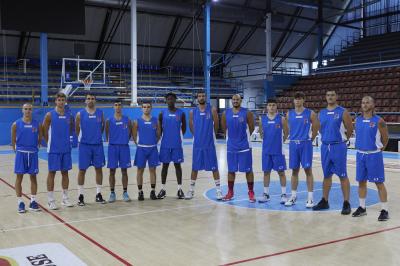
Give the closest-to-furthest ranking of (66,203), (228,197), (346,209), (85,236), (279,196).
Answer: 1. (85,236)
2. (346,209)
3. (66,203)
4. (228,197)
5. (279,196)

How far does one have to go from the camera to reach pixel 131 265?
432cm

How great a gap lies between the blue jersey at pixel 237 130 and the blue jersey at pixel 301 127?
81 cm

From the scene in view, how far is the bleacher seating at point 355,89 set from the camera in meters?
20.7

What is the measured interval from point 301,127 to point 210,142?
1636 millimetres

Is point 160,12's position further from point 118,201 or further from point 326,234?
point 326,234

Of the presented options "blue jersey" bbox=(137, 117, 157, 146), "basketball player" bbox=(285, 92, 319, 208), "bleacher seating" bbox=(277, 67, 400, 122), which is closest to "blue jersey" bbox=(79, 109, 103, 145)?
"blue jersey" bbox=(137, 117, 157, 146)

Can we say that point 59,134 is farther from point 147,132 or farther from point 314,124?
point 314,124

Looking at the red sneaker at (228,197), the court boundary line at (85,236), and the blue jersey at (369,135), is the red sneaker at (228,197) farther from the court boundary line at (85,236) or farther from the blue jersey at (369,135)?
the court boundary line at (85,236)

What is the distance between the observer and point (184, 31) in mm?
28047

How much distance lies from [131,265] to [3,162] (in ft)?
35.6

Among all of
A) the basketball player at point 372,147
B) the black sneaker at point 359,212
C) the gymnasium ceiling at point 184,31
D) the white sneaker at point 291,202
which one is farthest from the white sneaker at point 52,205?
the gymnasium ceiling at point 184,31

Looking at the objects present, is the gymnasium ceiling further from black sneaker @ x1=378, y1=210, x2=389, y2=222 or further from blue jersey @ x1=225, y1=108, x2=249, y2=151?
black sneaker @ x1=378, y1=210, x2=389, y2=222

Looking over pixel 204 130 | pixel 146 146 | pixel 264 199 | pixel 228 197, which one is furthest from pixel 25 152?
pixel 264 199

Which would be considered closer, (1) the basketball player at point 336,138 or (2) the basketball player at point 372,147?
(2) the basketball player at point 372,147
